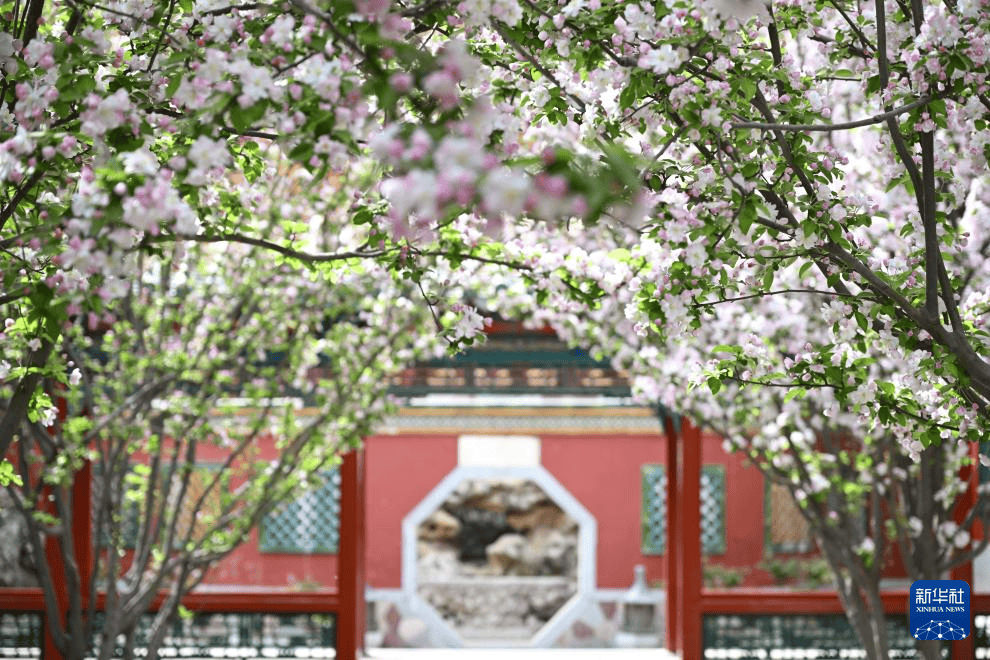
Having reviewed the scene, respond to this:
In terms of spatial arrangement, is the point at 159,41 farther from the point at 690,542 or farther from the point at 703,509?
the point at 703,509

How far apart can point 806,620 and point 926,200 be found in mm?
5579

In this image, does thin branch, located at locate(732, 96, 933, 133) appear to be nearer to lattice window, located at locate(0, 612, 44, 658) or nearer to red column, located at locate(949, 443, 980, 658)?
red column, located at locate(949, 443, 980, 658)

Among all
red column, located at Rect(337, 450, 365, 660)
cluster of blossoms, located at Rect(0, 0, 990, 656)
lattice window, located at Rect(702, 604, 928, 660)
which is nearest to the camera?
cluster of blossoms, located at Rect(0, 0, 990, 656)

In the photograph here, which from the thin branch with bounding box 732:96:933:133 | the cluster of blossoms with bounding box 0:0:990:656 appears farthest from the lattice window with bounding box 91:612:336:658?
the thin branch with bounding box 732:96:933:133

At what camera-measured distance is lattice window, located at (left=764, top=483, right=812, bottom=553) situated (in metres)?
13.0

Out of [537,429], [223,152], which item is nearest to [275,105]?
[223,152]

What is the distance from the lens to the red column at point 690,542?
8.20m

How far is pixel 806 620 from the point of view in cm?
833

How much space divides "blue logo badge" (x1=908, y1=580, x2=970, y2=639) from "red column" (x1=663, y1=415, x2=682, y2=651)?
5.00m

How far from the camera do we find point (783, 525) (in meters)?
13.1

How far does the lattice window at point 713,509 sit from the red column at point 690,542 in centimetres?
460

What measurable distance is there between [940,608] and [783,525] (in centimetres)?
892

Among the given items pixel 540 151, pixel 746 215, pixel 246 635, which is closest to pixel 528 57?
pixel 540 151

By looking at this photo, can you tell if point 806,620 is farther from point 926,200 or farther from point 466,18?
point 466,18
